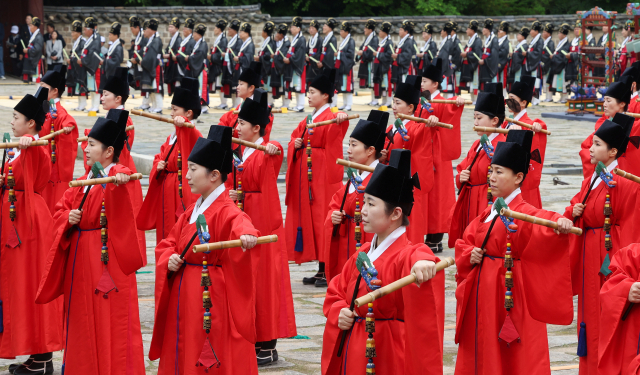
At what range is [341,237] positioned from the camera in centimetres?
677

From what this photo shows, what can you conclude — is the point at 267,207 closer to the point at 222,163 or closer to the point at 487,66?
the point at 222,163

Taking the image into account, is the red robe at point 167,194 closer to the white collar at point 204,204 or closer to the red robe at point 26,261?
the red robe at point 26,261

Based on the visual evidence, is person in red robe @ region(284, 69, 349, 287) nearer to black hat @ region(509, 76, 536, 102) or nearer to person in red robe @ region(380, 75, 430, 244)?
person in red robe @ region(380, 75, 430, 244)

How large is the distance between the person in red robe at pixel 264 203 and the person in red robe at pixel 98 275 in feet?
4.20

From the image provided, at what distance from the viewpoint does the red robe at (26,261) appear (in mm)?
6305

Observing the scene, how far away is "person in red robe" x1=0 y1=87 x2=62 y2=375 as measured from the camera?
628cm

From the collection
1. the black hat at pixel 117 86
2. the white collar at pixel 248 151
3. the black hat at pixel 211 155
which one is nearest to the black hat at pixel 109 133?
the black hat at pixel 211 155

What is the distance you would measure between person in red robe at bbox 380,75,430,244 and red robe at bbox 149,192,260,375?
3971 mm

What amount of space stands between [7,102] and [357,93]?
1060 centimetres

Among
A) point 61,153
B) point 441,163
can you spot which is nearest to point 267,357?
point 61,153

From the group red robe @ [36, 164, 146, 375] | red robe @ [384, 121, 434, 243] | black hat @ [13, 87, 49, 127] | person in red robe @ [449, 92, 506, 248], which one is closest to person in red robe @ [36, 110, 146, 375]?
red robe @ [36, 164, 146, 375]

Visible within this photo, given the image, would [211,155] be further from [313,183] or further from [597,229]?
[313,183]

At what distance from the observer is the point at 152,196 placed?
8.02 meters

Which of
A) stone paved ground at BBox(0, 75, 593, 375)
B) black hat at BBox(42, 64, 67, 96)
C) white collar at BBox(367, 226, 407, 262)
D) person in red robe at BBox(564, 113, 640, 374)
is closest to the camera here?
white collar at BBox(367, 226, 407, 262)
